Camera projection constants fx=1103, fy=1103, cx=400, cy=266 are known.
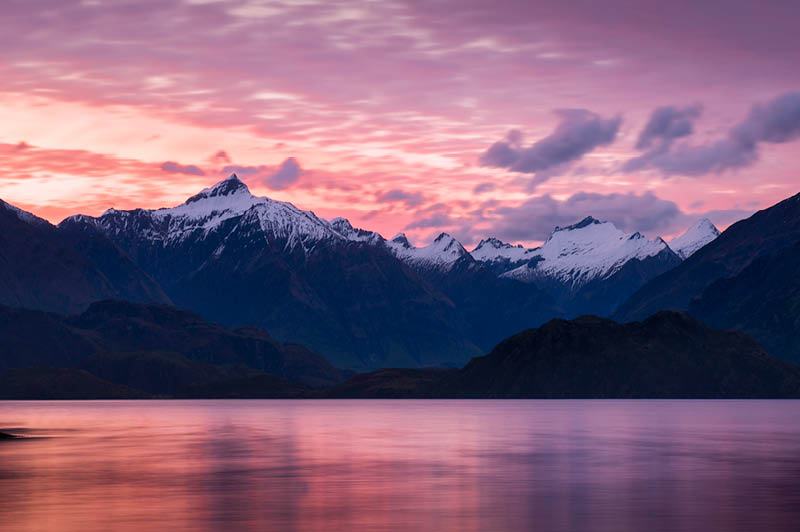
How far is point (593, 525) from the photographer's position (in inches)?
2857

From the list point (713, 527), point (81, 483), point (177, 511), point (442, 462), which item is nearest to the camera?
point (713, 527)

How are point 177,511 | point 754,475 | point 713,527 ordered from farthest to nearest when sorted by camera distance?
1. point 754,475
2. point 177,511
3. point 713,527

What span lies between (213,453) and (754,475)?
2951 inches

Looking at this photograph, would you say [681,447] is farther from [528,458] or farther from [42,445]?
[42,445]

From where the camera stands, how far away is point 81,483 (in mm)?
103312

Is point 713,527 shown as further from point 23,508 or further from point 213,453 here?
point 213,453

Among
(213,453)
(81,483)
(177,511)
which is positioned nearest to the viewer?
(177,511)

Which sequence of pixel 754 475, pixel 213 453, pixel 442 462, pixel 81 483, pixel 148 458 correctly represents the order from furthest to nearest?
pixel 213 453 → pixel 148 458 → pixel 442 462 → pixel 754 475 → pixel 81 483

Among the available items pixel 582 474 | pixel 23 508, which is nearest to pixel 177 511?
pixel 23 508

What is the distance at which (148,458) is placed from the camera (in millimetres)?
141750

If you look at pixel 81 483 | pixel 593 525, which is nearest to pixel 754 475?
pixel 593 525

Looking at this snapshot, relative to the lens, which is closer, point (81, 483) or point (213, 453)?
point (81, 483)

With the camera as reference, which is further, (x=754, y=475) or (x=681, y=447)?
(x=681, y=447)

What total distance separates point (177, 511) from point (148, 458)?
62.8 metres
